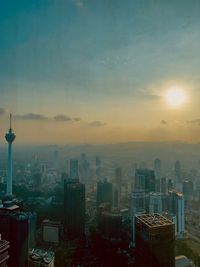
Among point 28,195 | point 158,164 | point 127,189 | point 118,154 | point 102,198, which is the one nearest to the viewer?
point 102,198

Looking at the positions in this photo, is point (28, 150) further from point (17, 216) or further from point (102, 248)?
point (17, 216)

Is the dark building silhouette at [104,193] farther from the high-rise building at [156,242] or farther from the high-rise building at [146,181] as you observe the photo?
the high-rise building at [156,242]

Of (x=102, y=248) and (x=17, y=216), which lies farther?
(x=102, y=248)

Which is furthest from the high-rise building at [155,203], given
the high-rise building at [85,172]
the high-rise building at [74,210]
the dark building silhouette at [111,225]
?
the high-rise building at [85,172]

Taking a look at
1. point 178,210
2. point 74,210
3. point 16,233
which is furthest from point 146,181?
point 16,233

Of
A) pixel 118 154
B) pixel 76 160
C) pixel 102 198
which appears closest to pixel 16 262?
pixel 102 198

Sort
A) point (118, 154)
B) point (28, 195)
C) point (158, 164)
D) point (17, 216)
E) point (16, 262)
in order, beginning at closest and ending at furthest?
point (16, 262) → point (17, 216) → point (28, 195) → point (158, 164) → point (118, 154)

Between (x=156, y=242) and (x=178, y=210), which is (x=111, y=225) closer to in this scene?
(x=178, y=210)
